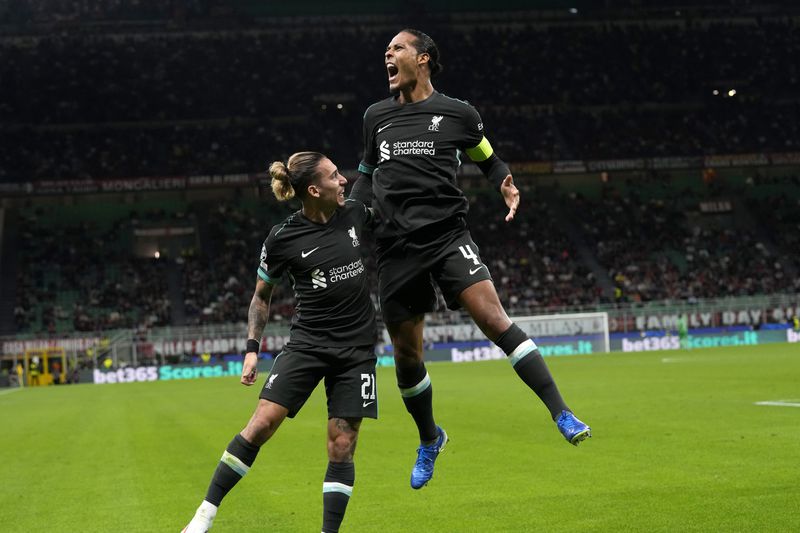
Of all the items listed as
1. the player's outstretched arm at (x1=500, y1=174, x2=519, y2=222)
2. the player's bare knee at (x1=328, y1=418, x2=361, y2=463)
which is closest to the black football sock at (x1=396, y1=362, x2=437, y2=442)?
the player's bare knee at (x1=328, y1=418, x2=361, y2=463)

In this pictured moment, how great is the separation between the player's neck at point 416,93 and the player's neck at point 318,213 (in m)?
0.97

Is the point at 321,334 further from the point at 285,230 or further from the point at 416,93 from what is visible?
the point at 416,93

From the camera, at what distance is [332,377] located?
6875mm

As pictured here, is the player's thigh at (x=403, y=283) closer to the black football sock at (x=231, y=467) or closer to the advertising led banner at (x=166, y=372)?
the black football sock at (x=231, y=467)

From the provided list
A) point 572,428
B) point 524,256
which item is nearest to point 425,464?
point 572,428

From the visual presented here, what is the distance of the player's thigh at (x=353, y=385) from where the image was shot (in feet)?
22.1

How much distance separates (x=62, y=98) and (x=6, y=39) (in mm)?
5765

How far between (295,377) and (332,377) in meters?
0.27

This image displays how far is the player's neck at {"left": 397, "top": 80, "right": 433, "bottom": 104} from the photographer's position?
7.25 meters

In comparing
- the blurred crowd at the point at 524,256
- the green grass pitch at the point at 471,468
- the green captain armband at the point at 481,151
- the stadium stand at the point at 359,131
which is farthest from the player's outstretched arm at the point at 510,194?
the stadium stand at the point at 359,131

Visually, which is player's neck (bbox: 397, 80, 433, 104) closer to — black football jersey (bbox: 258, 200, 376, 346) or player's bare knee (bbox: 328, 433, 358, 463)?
black football jersey (bbox: 258, 200, 376, 346)

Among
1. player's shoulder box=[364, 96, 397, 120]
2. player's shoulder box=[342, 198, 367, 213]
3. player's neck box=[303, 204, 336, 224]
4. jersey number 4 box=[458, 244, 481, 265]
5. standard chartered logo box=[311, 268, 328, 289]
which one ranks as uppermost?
player's shoulder box=[364, 96, 397, 120]

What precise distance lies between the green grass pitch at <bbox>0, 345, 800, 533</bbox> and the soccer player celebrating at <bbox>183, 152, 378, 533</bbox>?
3.62ft

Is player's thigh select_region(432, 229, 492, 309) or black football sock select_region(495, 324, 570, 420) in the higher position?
player's thigh select_region(432, 229, 492, 309)
